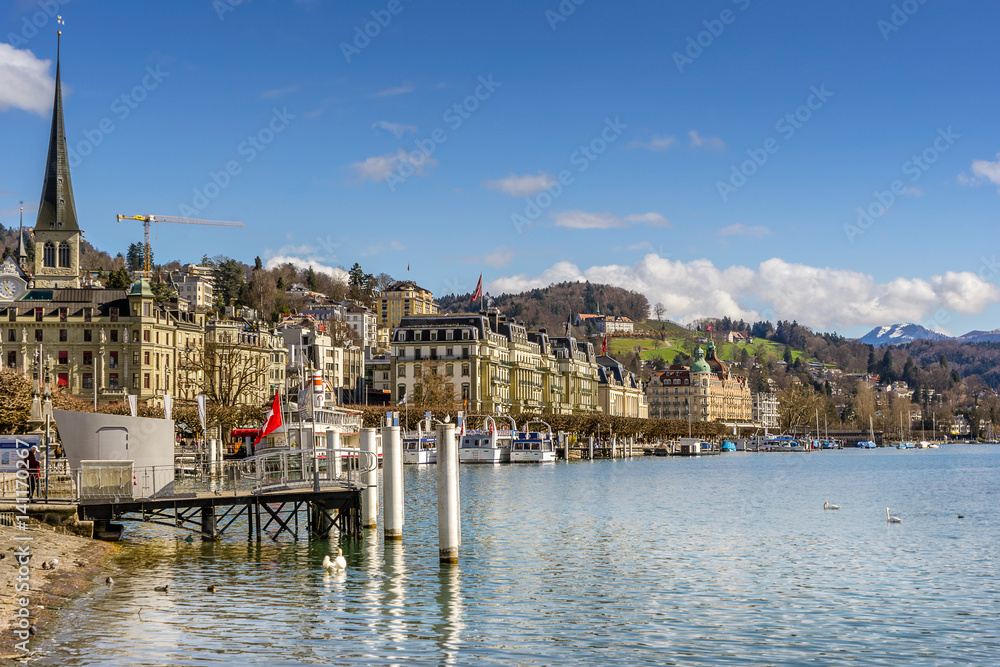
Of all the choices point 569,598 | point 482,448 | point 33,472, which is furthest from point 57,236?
point 569,598

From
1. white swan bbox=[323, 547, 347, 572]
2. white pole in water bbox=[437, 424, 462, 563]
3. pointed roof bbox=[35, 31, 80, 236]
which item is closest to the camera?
white pole in water bbox=[437, 424, 462, 563]

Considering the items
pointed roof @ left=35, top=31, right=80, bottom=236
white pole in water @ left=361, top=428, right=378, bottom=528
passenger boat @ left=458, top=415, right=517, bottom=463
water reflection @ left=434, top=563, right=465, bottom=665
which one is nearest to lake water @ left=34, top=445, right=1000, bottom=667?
water reflection @ left=434, top=563, right=465, bottom=665

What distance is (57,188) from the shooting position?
153 metres

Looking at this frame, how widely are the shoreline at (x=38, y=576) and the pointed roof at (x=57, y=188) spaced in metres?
123

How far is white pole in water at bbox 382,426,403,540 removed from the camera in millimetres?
38875

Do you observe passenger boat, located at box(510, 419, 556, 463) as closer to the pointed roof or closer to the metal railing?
the pointed roof

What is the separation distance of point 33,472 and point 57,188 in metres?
124

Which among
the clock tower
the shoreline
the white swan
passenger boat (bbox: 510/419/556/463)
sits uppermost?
the clock tower

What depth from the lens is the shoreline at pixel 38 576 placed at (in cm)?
2302

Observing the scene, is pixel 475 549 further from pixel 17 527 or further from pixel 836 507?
pixel 836 507

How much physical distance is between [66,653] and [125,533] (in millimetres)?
22940

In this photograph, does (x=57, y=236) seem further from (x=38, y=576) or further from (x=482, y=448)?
(x=38, y=576)

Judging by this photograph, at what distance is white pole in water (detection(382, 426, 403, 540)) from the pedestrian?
38.5 feet

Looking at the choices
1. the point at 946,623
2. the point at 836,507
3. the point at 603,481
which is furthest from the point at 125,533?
the point at 603,481
